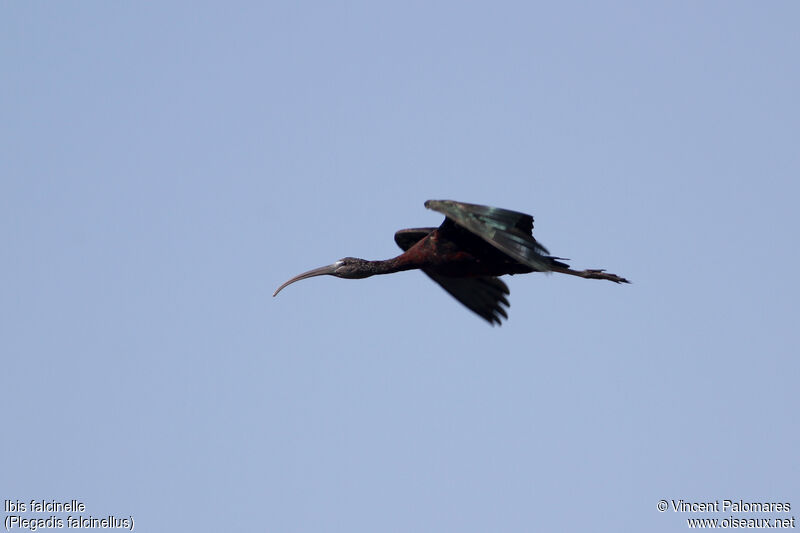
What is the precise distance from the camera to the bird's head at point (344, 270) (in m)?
23.6

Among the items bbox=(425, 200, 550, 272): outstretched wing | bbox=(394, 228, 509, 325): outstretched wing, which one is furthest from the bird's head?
bbox=(425, 200, 550, 272): outstretched wing

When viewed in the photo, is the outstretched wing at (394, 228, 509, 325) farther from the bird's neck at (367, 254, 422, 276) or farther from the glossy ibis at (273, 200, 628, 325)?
the bird's neck at (367, 254, 422, 276)

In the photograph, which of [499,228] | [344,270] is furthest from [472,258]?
[344,270]

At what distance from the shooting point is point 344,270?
23734mm

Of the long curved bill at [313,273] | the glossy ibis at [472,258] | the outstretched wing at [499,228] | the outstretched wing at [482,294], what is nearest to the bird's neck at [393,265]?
the glossy ibis at [472,258]

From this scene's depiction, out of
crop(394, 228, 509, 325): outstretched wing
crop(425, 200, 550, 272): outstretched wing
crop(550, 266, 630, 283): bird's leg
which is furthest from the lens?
crop(394, 228, 509, 325): outstretched wing

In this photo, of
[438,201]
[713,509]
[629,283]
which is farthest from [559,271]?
[713,509]

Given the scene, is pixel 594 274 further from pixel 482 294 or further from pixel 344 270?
pixel 344 270

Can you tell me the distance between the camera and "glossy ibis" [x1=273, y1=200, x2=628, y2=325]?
20.6 meters

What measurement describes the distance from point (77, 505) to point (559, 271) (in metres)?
9.41

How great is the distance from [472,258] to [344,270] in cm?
259

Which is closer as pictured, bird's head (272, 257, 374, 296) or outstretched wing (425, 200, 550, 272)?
outstretched wing (425, 200, 550, 272)

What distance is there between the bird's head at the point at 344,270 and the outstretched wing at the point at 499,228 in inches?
117

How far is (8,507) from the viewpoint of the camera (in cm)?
2383
